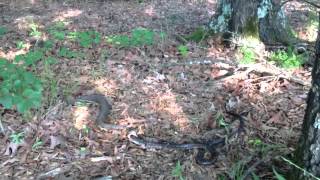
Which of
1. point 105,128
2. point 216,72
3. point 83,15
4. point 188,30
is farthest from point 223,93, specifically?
point 83,15

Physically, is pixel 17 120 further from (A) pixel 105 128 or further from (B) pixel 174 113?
(B) pixel 174 113

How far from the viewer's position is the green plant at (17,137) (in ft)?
10.6

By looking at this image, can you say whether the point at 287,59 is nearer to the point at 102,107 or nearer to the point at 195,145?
the point at 195,145

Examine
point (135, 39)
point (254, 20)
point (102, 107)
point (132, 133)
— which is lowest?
point (132, 133)

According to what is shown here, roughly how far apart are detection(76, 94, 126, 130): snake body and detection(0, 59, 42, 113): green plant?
20.8 inches

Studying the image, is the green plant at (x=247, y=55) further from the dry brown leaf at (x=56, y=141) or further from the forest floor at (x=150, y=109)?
the dry brown leaf at (x=56, y=141)

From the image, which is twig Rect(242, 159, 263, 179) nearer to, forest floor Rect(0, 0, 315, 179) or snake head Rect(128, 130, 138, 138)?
forest floor Rect(0, 0, 315, 179)

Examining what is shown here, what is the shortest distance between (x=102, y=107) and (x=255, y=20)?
245cm

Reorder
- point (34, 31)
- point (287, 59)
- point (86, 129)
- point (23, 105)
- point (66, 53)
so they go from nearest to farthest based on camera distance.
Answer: point (23, 105) < point (86, 129) < point (287, 59) < point (66, 53) < point (34, 31)

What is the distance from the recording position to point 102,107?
11.9 ft

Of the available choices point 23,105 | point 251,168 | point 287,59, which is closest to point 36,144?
point 23,105

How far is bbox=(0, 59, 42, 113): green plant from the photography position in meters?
3.03

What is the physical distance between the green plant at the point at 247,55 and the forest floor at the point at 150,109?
8 cm

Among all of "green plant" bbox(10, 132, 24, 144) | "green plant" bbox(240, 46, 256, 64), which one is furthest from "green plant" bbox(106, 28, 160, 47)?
"green plant" bbox(10, 132, 24, 144)
